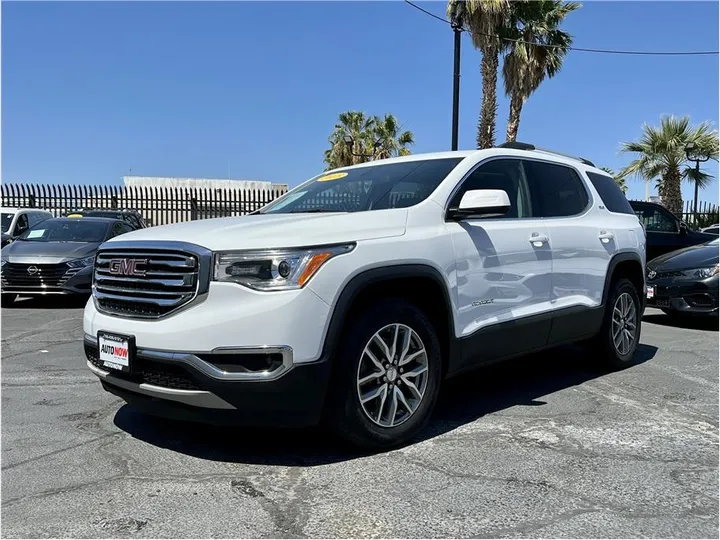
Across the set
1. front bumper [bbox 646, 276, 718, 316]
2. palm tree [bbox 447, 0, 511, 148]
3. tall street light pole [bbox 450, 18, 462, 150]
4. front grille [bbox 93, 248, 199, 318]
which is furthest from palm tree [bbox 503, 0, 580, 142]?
front grille [bbox 93, 248, 199, 318]

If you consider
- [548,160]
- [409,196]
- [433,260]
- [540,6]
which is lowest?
[433,260]

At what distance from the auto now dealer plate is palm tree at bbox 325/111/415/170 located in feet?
89.4

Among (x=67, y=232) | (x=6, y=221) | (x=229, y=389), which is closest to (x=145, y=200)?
(x=6, y=221)

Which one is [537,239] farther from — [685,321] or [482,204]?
[685,321]

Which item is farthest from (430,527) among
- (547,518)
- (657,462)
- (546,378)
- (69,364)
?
(69,364)

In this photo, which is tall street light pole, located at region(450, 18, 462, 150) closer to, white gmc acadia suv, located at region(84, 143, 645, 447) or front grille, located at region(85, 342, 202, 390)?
white gmc acadia suv, located at region(84, 143, 645, 447)

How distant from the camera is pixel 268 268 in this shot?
3.25m

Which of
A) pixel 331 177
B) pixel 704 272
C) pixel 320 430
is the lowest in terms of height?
A: pixel 320 430

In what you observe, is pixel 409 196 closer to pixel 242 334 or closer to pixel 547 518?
pixel 242 334

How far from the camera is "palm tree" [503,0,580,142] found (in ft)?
62.9

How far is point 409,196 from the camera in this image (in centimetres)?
421

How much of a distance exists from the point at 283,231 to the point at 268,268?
273 millimetres

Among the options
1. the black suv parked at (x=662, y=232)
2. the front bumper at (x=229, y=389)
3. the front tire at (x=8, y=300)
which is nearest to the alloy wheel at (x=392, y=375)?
the front bumper at (x=229, y=389)

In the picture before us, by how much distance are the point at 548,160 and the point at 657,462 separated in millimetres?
2663
